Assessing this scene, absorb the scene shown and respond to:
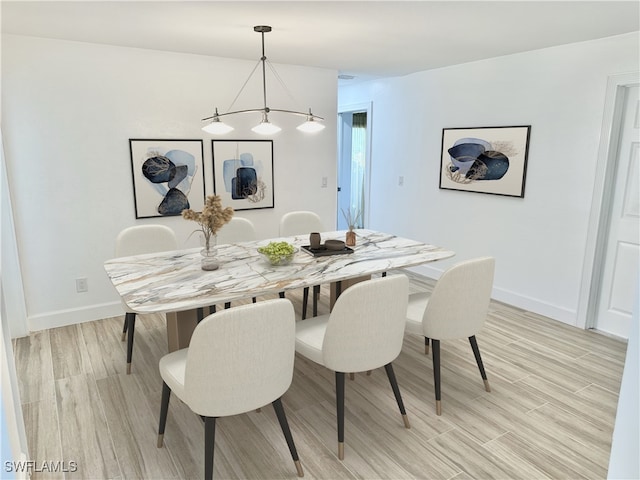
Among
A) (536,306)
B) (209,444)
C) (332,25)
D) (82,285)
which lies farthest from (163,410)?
(536,306)

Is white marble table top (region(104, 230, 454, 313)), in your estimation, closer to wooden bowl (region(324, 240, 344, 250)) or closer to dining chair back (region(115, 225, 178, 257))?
wooden bowl (region(324, 240, 344, 250))

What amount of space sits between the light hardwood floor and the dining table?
0.56 m

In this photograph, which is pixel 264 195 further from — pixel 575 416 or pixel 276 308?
pixel 575 416

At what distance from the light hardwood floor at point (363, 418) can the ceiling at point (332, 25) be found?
2.26m

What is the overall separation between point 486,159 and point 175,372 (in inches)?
135

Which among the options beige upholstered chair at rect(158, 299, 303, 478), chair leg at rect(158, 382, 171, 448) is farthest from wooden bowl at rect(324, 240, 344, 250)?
chair leg at rect(158, 382, 171, 448)

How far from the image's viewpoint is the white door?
3.28m

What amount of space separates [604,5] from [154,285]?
293 cm

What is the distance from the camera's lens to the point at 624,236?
11.2 feet

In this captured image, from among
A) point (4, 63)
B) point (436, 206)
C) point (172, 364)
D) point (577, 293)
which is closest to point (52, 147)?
point (4, 63)

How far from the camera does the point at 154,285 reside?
7.49 feet

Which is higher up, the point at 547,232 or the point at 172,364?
the point at 547,232

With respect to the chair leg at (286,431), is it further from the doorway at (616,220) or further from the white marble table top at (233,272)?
the doorway at (616,220)
